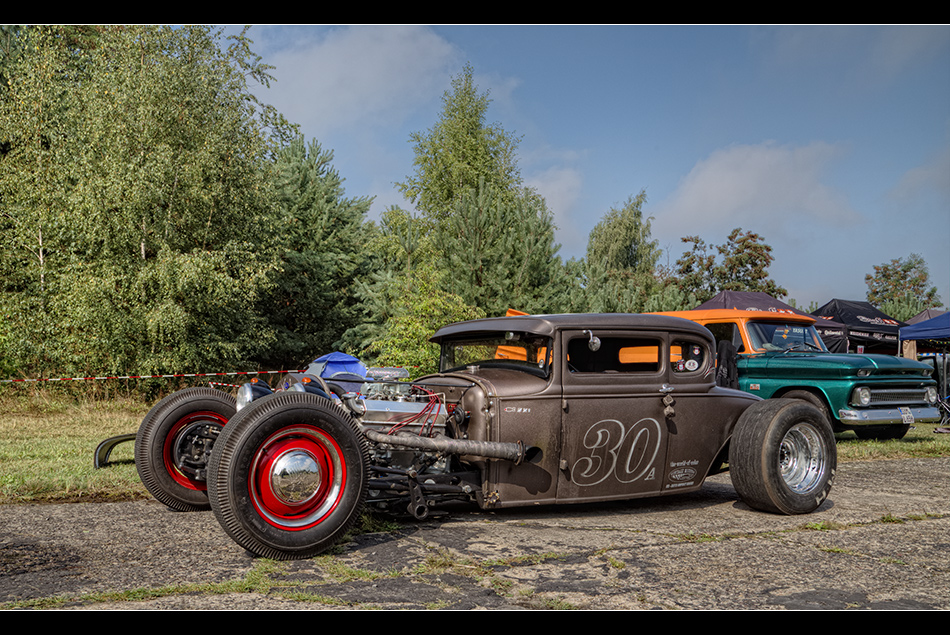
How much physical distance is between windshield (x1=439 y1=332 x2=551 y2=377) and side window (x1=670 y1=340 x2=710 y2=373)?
109 cm

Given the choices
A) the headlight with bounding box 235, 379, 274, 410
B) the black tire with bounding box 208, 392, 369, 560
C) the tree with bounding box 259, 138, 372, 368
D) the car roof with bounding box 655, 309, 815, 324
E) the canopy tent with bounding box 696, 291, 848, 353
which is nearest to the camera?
the black tire with bounding box 208, 392, 369, 560

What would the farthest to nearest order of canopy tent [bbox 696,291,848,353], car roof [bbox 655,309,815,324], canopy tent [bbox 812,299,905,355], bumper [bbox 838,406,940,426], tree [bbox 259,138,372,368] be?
tree [bbox 259,138,372,368], canopy tent [bbox 812,299,905,355], canopy tent [bbox 696,291,848,353], car roof [bbox 655,309,815,324], bumper [bbox 838,406,940,426]

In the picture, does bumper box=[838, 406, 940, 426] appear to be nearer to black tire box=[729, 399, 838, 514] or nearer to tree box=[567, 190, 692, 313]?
black tire box=[729, 399, 838, 514]

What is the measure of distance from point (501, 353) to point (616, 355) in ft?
3.04

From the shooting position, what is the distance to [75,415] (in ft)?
42.9

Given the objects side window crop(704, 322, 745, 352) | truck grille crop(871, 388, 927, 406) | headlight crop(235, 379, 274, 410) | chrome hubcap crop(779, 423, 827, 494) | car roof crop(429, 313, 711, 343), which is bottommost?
chrome hubcap crop(779, 423, 827, 494)

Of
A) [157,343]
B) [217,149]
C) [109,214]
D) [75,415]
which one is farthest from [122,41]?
[75,415]

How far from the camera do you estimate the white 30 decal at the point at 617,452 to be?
5117 millimetres

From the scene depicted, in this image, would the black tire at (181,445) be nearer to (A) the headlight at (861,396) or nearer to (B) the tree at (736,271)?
(A) the headlight at (861,396)

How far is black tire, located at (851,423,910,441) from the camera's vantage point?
35.9 feet

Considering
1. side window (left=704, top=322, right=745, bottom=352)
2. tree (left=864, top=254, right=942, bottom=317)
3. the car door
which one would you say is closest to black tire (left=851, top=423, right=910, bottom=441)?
side window (left=704, top=322, right=745, bottom=352)

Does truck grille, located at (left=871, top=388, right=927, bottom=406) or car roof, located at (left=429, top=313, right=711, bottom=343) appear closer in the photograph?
car roof, located at (left=429, top=313, right=711, bottom=343)

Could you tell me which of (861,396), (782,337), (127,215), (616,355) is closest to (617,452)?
(616,355)

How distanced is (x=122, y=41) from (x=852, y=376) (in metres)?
20.4
